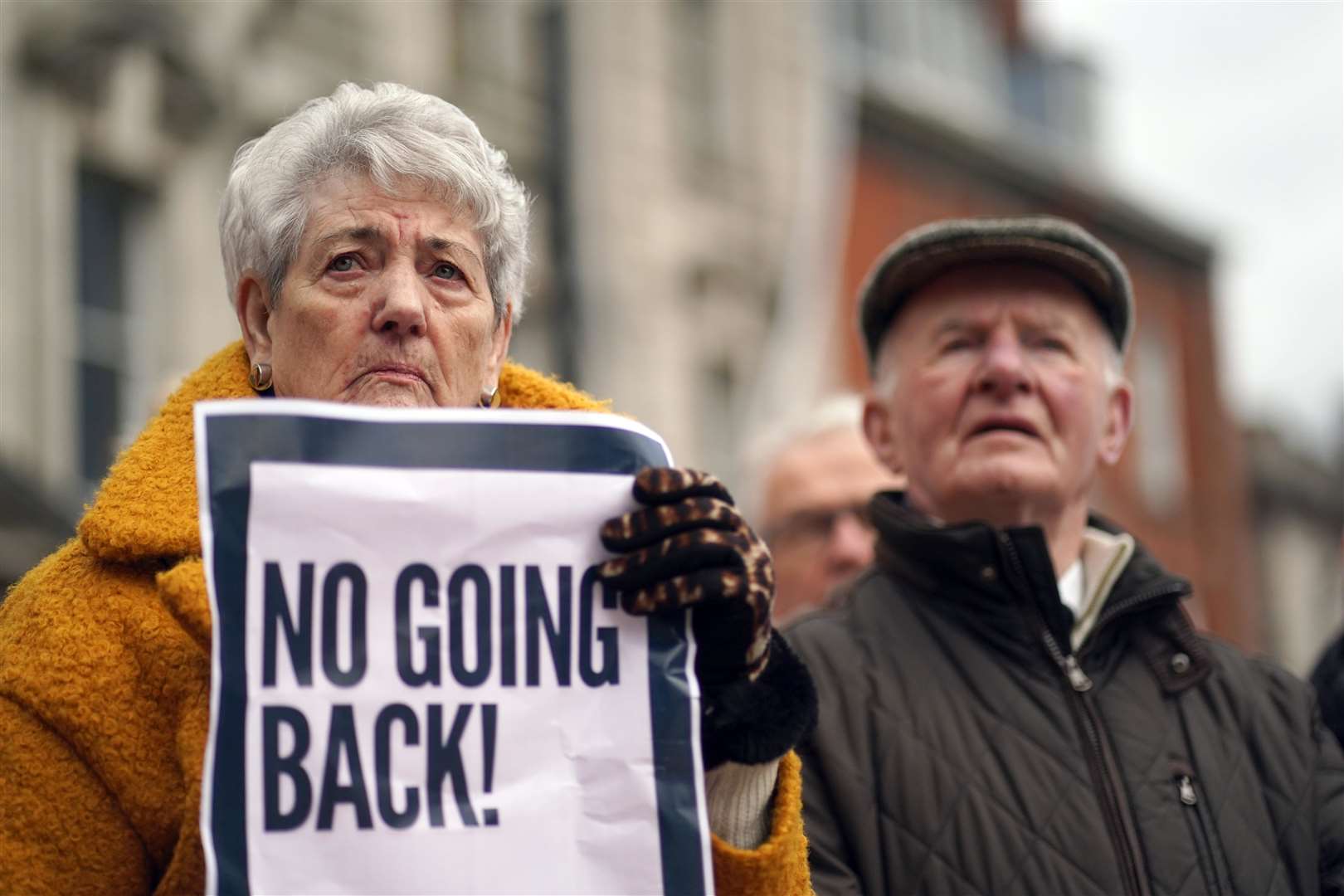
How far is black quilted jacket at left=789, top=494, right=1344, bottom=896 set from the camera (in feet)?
8.25

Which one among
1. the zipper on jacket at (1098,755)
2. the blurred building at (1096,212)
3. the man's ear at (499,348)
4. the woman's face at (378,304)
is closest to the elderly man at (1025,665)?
the zipper on jacket at (1098,755)

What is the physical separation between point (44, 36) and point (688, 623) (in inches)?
295

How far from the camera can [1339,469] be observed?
Answer: 32750 millimetres

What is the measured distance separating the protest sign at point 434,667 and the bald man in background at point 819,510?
2.29m

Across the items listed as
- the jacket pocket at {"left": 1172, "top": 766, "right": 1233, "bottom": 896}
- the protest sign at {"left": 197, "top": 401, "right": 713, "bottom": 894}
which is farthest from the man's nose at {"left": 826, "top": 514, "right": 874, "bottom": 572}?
the protest sign at {"left": 197, "top": 401, "right": 713, "bottom": 894}

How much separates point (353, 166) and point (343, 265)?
5.0 inches

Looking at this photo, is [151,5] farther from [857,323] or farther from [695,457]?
[857,323]

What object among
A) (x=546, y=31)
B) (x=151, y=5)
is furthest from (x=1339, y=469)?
(x=151, y=5)

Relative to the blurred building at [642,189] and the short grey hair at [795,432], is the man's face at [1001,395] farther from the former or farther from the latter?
the blurred building at [642,189]

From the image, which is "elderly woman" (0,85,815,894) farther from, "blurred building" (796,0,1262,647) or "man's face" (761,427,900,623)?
"blurred building" (796,0,1262,647)

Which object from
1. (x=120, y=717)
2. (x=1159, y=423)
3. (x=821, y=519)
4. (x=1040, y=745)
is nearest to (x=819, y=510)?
(x=821, y=519)

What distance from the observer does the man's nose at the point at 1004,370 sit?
2.94m

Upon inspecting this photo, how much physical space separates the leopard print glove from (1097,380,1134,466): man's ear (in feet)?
4.42

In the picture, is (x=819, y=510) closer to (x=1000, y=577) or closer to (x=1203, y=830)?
(x=1000, y=577)
